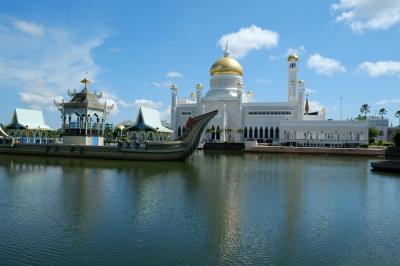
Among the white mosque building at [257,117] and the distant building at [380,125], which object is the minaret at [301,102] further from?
the distant building at [380,125]

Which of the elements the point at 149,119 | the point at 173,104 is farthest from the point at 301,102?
the point at 149,119

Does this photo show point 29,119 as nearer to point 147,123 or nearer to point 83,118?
point 83,118

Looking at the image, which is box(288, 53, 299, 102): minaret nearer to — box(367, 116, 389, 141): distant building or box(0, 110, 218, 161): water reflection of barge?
box(367, 116, 389, 141): distant building

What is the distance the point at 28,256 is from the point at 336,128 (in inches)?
2650

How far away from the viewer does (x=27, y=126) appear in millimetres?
55438

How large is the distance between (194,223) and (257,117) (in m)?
65.2

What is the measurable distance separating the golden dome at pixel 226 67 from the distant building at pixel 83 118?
4053 centimetres

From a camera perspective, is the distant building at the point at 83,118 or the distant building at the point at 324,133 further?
the distant building at the point at 324,133

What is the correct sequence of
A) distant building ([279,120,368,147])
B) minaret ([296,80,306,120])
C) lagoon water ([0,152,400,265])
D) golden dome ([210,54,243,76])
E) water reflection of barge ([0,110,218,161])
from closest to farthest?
lagoon water ([0,152,400,265]) < water reflection of barge ([0,110,218,161]) < distant building ([279,120,368,147]) < minaret ([296,80,306,120]) < golden dome ([210,54,243,76])

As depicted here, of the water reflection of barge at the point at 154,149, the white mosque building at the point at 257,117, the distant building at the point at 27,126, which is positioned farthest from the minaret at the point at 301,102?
the distant building at the point at 27,126

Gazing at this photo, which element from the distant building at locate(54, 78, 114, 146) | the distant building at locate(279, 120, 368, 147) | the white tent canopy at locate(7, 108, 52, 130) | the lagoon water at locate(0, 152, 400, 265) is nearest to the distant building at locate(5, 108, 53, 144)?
the white tent canopy at locate(7, 108, 52, 130)

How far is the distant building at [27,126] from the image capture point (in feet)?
181

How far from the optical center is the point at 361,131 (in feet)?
226

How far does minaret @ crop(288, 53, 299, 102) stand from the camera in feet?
259
